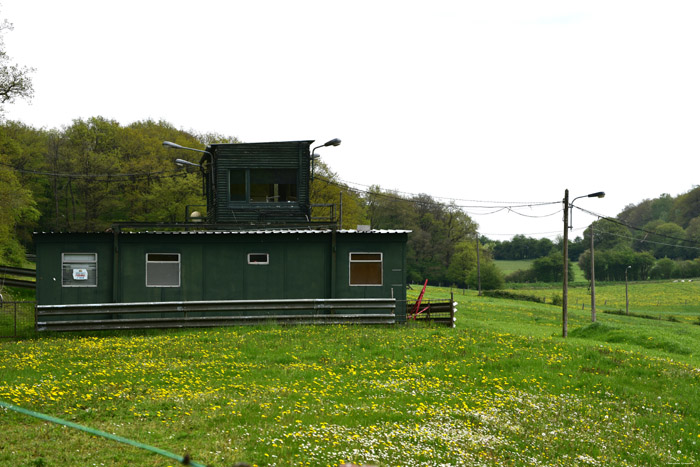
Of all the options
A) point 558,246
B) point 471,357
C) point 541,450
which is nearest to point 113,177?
point 471,357

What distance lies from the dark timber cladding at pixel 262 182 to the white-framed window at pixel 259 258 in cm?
677

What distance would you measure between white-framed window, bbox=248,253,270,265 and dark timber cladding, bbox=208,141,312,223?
267 inches

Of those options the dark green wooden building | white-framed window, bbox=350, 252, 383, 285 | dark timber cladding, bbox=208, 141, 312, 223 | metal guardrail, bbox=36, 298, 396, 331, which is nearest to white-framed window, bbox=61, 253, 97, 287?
the dark green wooden building

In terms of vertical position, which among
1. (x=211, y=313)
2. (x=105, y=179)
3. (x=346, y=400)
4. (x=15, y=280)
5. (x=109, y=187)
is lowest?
(x=346, y=400)

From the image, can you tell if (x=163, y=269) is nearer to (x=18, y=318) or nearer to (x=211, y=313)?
(x=211, y=313)

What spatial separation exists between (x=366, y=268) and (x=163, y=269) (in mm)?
8724

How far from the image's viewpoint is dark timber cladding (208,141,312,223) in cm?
3209

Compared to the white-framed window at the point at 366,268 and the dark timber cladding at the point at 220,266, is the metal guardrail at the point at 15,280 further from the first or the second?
the white-framed window at the point at 366,268

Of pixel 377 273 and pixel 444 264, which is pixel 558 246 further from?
pixel 377 273

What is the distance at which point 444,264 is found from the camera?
10456 centimetres

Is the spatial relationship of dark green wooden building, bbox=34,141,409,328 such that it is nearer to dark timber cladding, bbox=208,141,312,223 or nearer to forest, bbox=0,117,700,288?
dark timber cladding, bbox=208,141,312,223

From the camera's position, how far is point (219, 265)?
82.3 ft

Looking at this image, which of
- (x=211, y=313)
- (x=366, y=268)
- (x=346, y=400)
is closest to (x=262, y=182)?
(x=366, y=268)

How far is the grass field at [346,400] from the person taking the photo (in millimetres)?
9484
